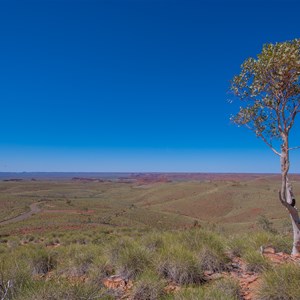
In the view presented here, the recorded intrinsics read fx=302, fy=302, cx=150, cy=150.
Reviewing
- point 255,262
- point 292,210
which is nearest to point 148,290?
point 255,262

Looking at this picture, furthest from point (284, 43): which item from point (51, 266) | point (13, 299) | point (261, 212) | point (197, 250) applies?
point (261, 212)

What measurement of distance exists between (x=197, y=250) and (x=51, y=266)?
4866 mm

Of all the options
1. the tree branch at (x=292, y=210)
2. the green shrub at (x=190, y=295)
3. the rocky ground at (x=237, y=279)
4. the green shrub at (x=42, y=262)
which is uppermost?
the tree branch at (x=292, y=210)

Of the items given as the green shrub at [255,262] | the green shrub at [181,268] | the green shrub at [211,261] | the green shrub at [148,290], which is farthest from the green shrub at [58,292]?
the green shrub at [255,262]

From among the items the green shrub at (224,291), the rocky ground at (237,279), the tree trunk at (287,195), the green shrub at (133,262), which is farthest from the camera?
the tree trunk at (287,195)

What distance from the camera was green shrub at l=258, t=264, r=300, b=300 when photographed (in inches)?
221

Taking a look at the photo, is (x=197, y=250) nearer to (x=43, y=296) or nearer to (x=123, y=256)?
(x=123, y=256)

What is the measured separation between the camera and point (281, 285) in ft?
19.1

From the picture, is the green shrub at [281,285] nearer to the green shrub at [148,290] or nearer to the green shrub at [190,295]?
the green shrub at [190,295]

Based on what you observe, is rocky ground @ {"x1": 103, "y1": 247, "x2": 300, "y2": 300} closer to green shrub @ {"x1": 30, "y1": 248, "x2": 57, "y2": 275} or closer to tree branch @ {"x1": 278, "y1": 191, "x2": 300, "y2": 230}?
tree branch @ {"x1": 278, "y1": 191, "x2": 300, "y2": 230}

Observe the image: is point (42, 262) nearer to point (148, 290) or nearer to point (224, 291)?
point (148, 290)

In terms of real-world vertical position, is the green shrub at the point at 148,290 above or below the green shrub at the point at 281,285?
below

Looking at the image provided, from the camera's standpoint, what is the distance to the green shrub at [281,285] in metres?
5.62

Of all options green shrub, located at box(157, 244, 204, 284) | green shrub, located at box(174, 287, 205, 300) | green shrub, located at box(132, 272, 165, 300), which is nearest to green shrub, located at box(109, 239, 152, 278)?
green shrub, located at box(157, 244, 204, 284)
